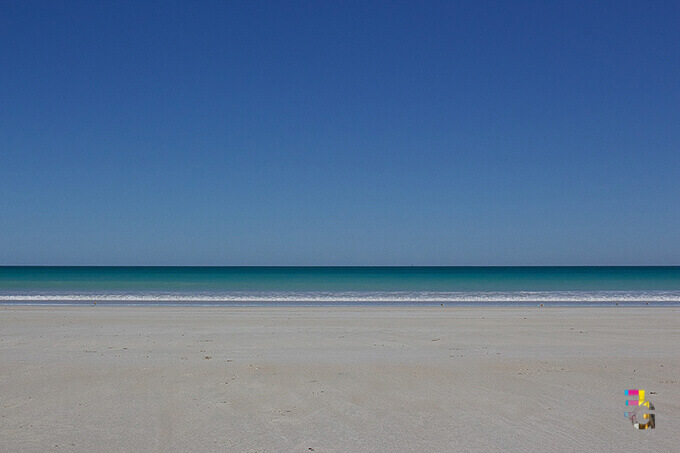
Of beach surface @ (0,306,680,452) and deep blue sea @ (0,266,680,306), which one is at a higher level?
beach surface @ (0,306,680,452)

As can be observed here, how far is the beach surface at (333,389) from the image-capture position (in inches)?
196

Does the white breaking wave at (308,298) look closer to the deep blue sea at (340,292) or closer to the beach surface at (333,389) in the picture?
the deep blue sea at (340,292)

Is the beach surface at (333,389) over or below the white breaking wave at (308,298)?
over

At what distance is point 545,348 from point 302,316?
8984mm

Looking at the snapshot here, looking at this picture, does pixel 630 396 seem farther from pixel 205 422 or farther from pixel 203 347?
pixel 203 347

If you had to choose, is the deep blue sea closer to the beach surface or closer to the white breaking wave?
the white breaking wave

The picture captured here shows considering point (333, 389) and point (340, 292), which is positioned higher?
point (333, 389)

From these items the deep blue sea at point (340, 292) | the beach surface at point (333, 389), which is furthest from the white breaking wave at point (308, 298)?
the beach surface at point (333, 389)

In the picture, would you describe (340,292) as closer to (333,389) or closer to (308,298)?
(308,298)

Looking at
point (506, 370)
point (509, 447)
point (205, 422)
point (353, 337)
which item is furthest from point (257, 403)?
point (353, 337)

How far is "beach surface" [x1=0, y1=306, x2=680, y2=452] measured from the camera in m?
4.98

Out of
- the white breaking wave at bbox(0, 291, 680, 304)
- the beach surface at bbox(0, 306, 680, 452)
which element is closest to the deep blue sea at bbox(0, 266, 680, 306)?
the white breaking wave at bbox(0, 291, 680, 304)

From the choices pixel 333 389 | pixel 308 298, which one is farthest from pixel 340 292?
pixel 333 389

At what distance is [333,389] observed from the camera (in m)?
6.88
